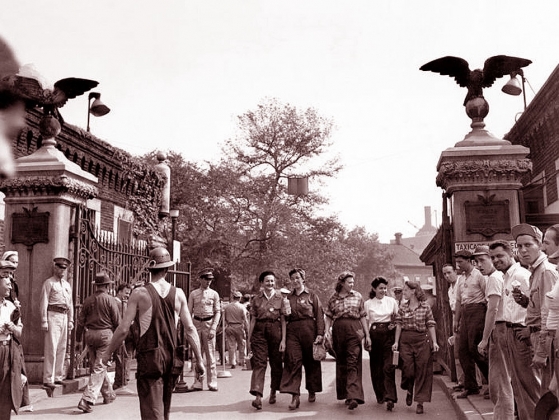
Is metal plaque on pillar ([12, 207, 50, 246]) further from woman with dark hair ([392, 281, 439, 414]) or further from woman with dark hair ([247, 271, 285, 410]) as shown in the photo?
woman with dark hair ([392, 281, 439, 414])

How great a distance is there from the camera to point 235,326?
16.9 m

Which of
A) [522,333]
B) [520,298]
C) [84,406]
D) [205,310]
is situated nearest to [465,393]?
[522,333]

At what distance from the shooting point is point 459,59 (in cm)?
929

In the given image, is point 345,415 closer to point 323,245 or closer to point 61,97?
point 61,97

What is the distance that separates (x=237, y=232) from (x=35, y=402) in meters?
28.4

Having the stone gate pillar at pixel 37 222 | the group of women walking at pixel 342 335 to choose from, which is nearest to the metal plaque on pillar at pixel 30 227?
the stone gate pillar at pixel 37 222

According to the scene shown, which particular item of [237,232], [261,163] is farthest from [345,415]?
[261,163]

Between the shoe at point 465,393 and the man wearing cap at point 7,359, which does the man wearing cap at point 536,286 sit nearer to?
the shoe at point 465,393

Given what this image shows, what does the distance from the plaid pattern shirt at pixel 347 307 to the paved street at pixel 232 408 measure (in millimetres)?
1387

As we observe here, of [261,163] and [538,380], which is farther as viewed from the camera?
[261,163]

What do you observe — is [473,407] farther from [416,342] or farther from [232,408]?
[232,408]

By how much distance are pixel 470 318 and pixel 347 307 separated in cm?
201

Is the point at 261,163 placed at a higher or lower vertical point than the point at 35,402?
higher

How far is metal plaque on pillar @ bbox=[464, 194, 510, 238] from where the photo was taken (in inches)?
360
